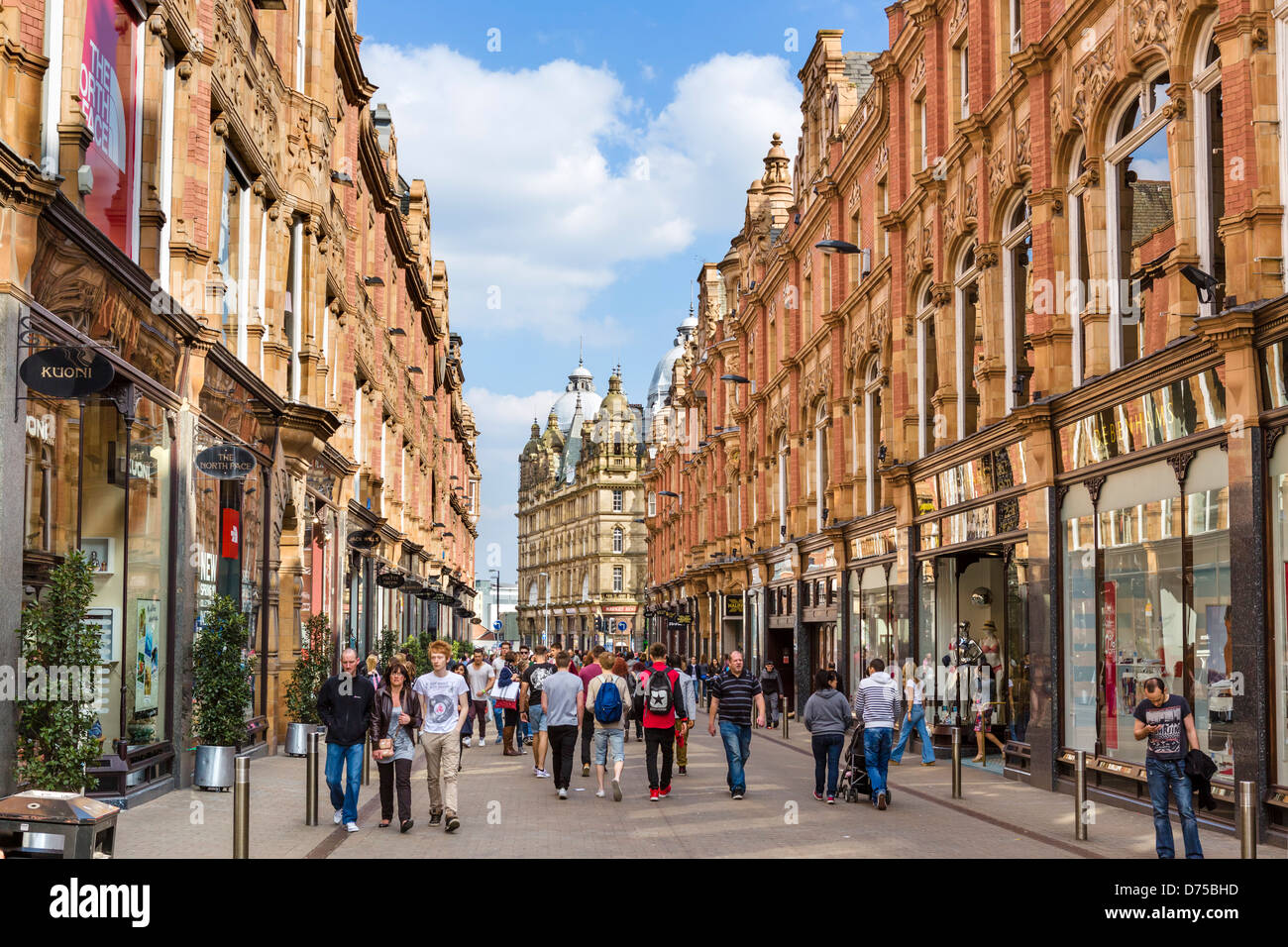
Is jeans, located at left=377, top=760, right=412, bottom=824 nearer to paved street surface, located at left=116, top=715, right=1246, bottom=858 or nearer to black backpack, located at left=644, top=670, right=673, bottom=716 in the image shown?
paved street surface, located at left=116, top=715, right=1246, bottom=858

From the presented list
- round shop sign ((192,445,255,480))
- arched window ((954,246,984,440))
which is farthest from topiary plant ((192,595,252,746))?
arched window ((954,246,984,440))

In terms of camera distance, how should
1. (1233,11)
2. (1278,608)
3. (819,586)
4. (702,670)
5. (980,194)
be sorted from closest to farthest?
(1278,608) → (1233,11) → (980,194) → (819,586) → (702,670)

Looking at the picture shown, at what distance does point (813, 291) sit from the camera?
38594mm

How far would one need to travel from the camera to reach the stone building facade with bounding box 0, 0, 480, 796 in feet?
41.3

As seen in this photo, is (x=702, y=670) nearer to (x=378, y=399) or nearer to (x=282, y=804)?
(x=378, y=399)

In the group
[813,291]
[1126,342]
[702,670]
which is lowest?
[702,670]

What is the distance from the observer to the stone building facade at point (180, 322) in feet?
41.3

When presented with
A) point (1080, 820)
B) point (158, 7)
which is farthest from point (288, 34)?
point (1080, 820)

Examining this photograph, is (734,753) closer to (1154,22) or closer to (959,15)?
(1154,22)

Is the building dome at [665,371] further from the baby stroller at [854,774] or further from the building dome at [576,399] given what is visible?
the baby stroller at [854,774]

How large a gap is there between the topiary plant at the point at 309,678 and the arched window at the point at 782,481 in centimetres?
2113

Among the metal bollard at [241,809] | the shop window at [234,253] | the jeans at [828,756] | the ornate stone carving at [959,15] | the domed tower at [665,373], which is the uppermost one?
the domed tower at [665,373]

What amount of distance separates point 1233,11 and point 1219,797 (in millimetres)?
7727

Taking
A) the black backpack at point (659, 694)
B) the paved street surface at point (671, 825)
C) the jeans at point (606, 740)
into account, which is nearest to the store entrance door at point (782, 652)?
the paved street surface at point (671, 825)
